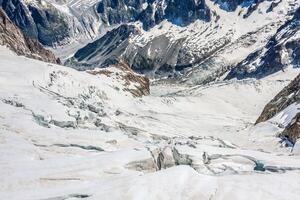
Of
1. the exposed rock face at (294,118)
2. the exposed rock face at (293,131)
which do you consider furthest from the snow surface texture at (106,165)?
the exposed rock face at (294,118)

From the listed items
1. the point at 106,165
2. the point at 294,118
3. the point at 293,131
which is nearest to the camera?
the point at 106,165

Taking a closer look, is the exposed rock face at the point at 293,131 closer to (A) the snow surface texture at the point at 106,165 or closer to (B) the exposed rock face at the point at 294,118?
(B) the exposed rock face at the point at 294,118

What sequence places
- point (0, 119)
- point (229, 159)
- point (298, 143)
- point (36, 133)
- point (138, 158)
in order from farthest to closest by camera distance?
point (298, 143) → point (0, 119) → point (36, 133) → point (229, 159) → point (138, 158)

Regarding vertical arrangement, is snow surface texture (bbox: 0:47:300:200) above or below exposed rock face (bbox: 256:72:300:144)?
below

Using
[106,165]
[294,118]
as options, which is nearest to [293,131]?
[294,118]

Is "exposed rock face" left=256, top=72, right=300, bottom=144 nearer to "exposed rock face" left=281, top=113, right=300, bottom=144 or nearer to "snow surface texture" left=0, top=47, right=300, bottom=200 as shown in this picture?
"exposed rock face" left=281, top=113, right=300, bottom=144

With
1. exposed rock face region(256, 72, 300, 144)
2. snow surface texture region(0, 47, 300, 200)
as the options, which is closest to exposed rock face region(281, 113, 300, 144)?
exposed rock face region(256, 72, 300, 144)

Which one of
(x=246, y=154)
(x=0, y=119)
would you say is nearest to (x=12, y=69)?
(x=0, y=119)

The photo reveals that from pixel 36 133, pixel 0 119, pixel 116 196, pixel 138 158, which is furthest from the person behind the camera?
pixel 0 119

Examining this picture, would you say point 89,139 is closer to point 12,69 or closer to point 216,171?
point 216,171

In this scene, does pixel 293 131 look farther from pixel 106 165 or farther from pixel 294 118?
pixel 106 165

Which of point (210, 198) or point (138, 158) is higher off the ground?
point (138, 158)
